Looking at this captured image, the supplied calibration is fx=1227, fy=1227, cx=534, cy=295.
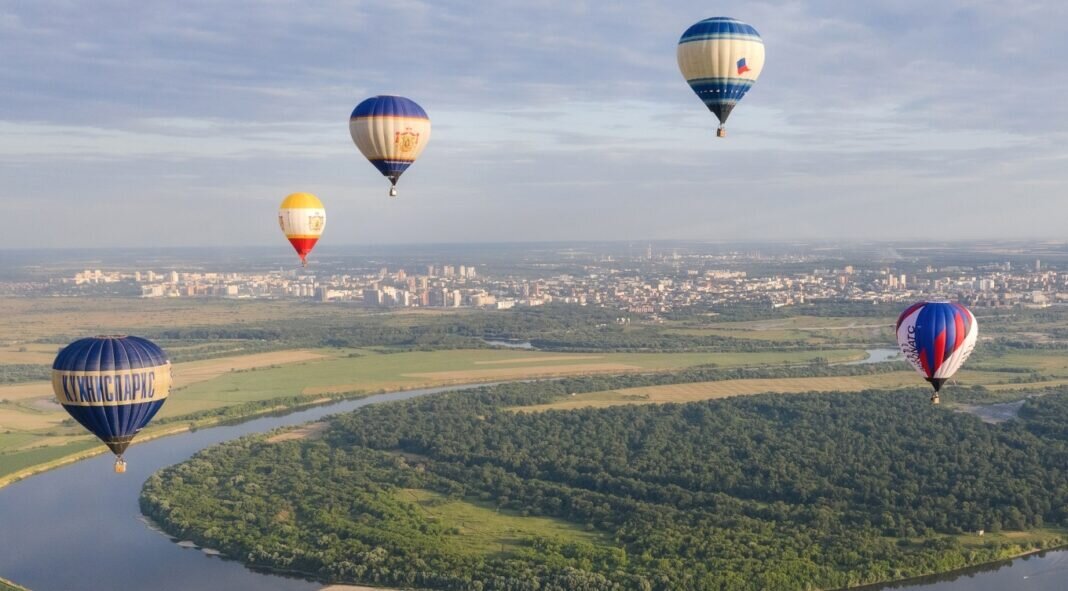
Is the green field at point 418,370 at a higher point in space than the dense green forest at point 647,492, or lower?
higher

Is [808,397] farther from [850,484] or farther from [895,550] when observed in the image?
[895,550]

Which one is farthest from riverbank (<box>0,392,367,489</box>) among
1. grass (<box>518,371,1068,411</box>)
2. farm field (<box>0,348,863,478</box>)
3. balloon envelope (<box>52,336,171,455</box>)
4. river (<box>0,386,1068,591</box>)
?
balloon envelope (<box>52,336,171,455</box>)

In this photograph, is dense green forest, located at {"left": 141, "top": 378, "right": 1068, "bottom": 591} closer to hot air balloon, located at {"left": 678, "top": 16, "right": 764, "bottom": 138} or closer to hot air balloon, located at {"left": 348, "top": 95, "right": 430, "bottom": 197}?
hot air balloon, located at {"left": 348, "top": 95, "right": 430, "bottom": 197}

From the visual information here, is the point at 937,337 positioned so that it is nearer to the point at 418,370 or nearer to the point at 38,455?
the point at 38,455

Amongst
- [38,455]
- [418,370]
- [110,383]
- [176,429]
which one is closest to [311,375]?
[418,370]

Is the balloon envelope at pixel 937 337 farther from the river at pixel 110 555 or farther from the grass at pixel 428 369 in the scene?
the grass at pixel 428 369

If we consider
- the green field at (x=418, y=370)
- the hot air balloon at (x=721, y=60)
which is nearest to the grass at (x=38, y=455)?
the green field at (x=418, y=370)
